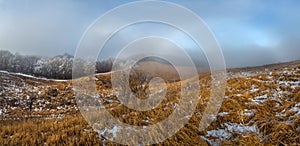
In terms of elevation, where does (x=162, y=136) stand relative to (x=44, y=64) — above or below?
below

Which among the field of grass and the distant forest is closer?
the field of grass

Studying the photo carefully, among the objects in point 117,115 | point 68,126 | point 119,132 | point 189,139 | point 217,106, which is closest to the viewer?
point 189,139

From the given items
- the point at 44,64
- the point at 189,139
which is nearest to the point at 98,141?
the point at 189,139

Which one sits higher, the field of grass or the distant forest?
the distant forest

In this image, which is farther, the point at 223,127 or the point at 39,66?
the point at 39,66

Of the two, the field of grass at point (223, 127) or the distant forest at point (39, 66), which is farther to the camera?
the distant forest at point (39, 66)

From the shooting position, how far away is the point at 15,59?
452ft

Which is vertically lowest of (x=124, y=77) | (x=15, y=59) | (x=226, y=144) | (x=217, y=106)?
(x=226, y=144)

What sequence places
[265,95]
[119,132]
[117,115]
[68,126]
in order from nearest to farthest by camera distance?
[119,132] < [68,126] < [117,115] < [265,95]

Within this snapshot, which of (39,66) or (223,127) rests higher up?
(39,66)

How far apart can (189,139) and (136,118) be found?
2.50 metres

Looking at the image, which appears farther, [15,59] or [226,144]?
[15,59]

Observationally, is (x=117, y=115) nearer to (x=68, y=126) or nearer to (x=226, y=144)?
(x=68, y=126)

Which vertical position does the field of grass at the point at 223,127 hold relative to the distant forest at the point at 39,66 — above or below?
below
